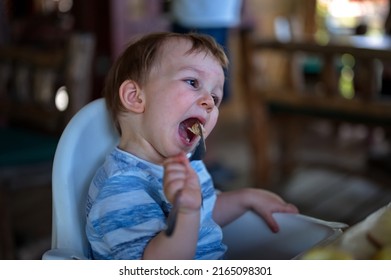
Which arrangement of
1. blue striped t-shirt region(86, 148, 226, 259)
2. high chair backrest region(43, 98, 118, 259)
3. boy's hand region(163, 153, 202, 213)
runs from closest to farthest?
boy's hand region(163, 153, 202, 213)
blue striped t-shirt region(86, 148, 226, 259)
high chair backrest region(43, 98, 118, 259)

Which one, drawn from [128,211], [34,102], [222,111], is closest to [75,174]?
A: [128,211]

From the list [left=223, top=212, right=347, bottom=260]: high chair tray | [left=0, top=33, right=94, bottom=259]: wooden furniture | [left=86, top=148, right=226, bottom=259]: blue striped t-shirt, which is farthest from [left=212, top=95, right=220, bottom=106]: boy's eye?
[left=0, top=33, right=94, bottom=259]: wooden furniture

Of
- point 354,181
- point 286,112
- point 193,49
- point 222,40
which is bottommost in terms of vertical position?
point 354,181

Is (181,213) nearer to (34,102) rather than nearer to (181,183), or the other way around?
(181,183)

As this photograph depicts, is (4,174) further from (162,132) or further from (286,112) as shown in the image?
(286,112)

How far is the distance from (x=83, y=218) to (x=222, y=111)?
3427mm

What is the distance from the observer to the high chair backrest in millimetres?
892

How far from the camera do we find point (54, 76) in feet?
5.93

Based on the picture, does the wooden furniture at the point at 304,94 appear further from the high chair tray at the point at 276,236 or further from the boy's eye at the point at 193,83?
the boy's eye at the point at 193,83

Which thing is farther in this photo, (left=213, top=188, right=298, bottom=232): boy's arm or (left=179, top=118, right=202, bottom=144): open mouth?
(left=213, top=188, right=298, bottom=232): boy's arm

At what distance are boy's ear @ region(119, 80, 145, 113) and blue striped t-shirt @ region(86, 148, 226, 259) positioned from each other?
0.23ft

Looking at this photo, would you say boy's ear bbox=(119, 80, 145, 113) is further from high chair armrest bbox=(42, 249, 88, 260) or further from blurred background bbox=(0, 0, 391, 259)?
blurred background bbox=(0, 0, 391, 259)

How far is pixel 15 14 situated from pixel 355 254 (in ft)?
A: 18.9

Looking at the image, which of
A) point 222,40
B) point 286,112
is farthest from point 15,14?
point 286,112
